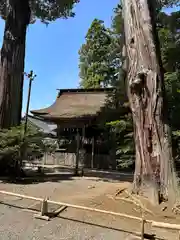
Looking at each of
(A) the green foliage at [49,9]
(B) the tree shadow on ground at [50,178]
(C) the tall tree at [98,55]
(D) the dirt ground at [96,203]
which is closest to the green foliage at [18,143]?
(B) the tree shadow on ground at [50,178]

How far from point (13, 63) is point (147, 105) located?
22.4 feet

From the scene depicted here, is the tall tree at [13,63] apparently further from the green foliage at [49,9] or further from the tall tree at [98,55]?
the tall tree at [98,55]

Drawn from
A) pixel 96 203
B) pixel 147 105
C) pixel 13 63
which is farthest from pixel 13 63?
pixel 96 203

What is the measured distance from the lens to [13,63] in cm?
1082

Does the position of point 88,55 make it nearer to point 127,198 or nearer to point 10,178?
point 10,178

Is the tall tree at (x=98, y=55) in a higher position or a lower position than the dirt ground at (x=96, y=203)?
higher

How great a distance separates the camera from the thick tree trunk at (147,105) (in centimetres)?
593

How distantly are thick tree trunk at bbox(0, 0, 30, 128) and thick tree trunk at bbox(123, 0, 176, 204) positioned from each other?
555cm

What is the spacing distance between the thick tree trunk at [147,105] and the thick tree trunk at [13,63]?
18.2 feet

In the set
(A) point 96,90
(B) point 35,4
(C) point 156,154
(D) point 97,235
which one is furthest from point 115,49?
(D) point 97,235

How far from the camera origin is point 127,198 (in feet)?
20.1

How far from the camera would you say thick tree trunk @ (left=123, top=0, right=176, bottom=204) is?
19.4ft

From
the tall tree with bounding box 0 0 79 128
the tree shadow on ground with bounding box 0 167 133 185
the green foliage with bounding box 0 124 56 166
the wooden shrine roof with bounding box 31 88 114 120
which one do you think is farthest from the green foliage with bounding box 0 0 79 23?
the tree shadow on ground with bounding box 0 167 133 185

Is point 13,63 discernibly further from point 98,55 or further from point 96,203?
point 98,55
